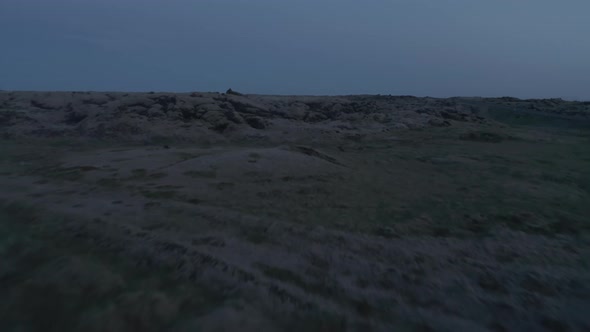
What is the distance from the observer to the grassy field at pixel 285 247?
1.57m

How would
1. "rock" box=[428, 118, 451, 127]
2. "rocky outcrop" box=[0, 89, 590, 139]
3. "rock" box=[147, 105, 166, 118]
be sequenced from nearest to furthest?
"rocky outcrop" box=[0, 89, 590, 139]
"rock" box=[147, 105, 166, 118]
"rock" box=[428, 118, 451, 127]

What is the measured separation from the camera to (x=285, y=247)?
7.28 ft

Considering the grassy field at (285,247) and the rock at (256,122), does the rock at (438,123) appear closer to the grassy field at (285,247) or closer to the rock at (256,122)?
the rock at (256,122)

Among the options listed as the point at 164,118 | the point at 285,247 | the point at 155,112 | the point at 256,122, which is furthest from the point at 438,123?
the point at 285,247

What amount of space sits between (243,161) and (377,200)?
→ 157cm

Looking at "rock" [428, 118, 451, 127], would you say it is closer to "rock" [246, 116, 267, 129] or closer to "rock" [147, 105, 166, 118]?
"rock" [246, 116, 267, 129]

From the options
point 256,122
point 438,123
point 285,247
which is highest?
point 438,123

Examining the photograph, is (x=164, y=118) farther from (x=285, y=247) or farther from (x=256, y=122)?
(x=285, y=247)

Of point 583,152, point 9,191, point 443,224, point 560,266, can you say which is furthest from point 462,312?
point 583,152

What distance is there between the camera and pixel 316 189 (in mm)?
3455

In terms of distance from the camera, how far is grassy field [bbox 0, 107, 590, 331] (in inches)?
61.7

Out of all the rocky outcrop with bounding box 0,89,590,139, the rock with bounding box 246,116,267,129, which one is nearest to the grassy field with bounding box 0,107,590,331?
the rocky outcrop with bounding box 0,89,590,139

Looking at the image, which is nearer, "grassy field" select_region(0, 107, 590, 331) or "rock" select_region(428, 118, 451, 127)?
"grassy field" select_region(0, 107, 590, 331)

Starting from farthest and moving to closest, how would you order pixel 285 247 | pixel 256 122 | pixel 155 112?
pixel 256 122 → pixel 155 112 → pixel 285 247
